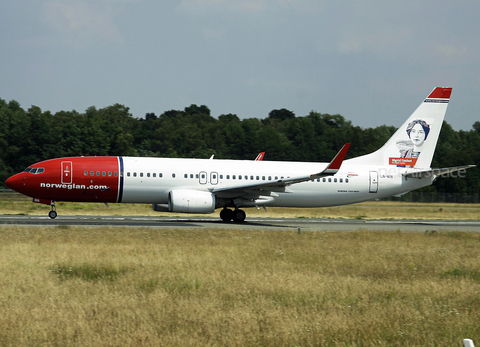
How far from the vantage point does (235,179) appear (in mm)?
29719

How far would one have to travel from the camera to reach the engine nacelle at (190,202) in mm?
27078

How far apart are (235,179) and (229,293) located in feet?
62.6

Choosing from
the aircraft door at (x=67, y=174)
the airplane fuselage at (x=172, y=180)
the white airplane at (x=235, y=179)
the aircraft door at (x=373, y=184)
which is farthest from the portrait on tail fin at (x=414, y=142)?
the aircraft door at (x=67, y=174)

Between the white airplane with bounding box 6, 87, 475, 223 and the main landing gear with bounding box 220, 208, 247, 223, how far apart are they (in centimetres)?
5

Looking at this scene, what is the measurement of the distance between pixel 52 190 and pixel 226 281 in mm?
18135

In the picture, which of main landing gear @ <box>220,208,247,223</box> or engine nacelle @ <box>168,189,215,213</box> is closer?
engine nacelle @ <box>168,189,215,213</box>

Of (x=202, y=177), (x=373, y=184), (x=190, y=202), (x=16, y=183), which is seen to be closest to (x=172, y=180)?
(x=202, y=177)

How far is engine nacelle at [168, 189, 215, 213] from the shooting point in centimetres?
2708

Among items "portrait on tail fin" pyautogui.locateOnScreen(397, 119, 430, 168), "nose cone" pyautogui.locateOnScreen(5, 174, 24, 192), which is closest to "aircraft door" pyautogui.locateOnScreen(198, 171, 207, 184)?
"nose cone" pyautogui.locateOnScreen(5, 174, 24, 192)

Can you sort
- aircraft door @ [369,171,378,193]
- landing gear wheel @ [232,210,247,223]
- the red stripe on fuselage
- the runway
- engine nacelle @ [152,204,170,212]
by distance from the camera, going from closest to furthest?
the runway → the red stripe on fuselage → engine nacelle @ [152,204,170,212] → landing gear wheel @ [232,210,247,223] → aircraft door @ [369,171,378,193]

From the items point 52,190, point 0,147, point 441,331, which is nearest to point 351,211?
point 52,190

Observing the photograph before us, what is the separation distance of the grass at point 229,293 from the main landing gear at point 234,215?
10.6 m

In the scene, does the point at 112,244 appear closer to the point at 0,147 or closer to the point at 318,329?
the point at 318,329

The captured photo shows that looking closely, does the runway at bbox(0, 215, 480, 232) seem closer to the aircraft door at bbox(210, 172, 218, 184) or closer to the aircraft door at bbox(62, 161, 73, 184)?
the aircraft door at bbox(62, 161, 73, 184)
